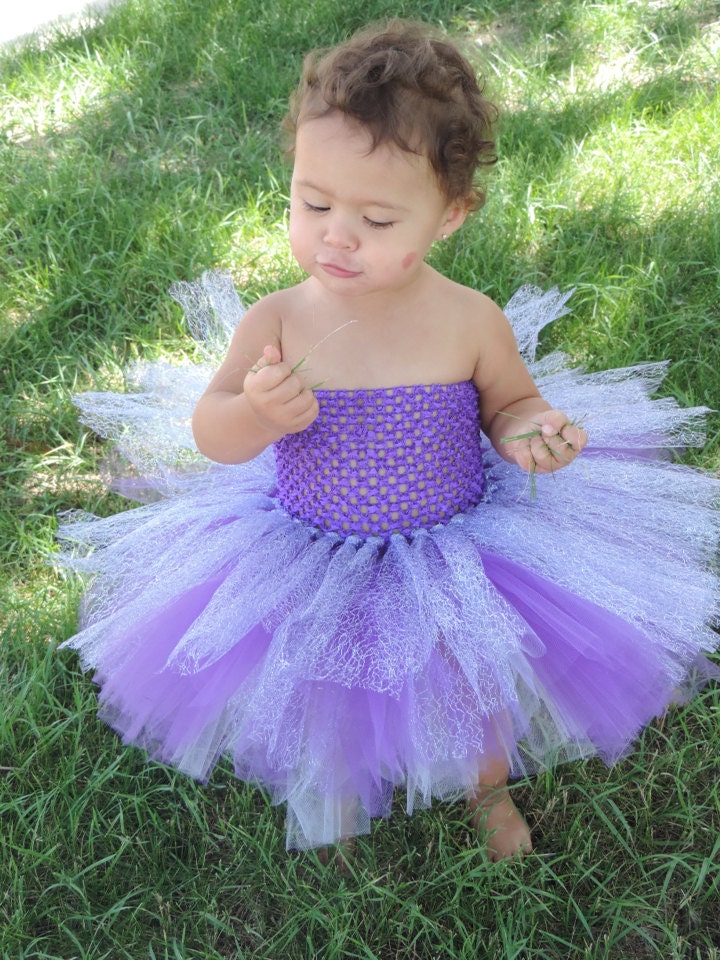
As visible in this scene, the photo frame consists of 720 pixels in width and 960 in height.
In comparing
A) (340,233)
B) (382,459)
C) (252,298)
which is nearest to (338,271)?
(340,233)

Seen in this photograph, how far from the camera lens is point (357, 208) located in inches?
54.4

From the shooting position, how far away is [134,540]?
175cm

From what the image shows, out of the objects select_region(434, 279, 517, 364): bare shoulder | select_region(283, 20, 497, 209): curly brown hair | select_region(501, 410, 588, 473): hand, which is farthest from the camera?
select_region(434, 279, 517, 364): bare shoulder

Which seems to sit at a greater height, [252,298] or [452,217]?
[452,217]

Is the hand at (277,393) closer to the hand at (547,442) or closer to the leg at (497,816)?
the hand at (547,442)

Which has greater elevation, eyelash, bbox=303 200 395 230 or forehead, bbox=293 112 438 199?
forehead, bbox=293 112 438 199

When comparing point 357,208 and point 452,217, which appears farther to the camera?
point 452,217

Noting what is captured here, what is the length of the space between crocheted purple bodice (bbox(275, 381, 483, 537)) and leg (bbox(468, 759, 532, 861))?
1.28 ft

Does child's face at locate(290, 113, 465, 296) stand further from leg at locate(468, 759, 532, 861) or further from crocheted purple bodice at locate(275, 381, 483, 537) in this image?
leg at locate(468, 759, 532, 861)

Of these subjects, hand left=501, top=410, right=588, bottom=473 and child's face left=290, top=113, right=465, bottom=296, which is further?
hand left=501, top=410, right=588, bottom=473

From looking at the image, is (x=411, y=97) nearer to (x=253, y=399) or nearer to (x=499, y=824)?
(x=253, y=399)

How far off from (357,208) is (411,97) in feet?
0.51

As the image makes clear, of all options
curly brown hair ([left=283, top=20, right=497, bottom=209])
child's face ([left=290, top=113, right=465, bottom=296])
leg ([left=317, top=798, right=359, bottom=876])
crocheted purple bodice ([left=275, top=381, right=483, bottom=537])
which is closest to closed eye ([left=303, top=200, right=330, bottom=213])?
child's face ([left=290, top=113, right=465, bottom=296])

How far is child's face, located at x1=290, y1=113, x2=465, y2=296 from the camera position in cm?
135
